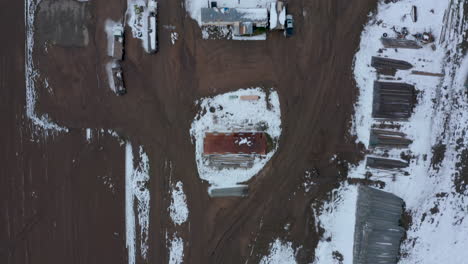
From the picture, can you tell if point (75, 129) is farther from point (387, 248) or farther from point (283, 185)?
point (387, 248)

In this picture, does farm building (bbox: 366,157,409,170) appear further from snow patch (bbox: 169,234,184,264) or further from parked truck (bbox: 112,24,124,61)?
parked truck (bbox: 112,24,124,61)

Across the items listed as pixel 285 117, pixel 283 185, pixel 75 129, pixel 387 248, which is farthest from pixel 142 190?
pixel 387 248

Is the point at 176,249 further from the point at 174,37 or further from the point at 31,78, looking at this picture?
the point at 31,78

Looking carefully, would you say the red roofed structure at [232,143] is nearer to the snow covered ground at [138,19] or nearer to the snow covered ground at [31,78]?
the snow covered ground at [138,19]

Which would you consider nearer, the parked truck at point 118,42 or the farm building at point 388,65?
the parked truck at point 118,42

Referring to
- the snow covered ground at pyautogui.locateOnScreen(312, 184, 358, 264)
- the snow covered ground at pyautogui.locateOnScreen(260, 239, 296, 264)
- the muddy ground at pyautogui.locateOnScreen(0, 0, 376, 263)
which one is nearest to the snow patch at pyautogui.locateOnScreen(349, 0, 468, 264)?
the muddy ground at pyautogui.locateOnScreen(0, 0, 376, 263)

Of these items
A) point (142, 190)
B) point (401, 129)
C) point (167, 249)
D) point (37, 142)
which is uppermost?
point (401, 129)

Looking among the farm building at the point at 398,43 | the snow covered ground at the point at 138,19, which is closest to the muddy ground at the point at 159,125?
the snow covered ground at the point at 138,19
